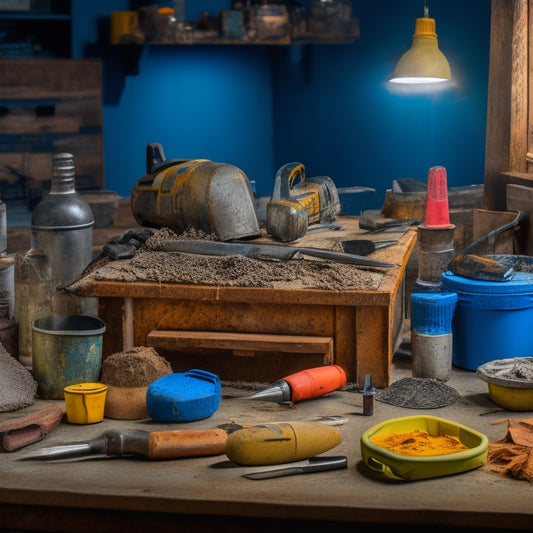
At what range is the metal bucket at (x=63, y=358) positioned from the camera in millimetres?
2152

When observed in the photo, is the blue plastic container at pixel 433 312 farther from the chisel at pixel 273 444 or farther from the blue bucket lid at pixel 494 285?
the chisel at pixel 273 444

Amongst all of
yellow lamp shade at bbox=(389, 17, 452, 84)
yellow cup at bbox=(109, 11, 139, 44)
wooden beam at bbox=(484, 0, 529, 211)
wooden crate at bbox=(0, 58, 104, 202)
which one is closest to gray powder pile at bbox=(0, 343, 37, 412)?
wooden beam at bbox=(484, 0, 529, 211)

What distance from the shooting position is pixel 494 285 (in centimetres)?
230

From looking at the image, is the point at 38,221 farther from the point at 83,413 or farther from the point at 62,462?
the point at 62,462

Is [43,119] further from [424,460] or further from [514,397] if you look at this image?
[424,460]

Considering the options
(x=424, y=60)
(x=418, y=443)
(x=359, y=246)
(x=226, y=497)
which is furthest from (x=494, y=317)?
(x=424, y=60)

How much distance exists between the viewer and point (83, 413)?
6.75 feet

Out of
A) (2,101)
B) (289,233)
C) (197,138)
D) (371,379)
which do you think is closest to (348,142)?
(197,138)

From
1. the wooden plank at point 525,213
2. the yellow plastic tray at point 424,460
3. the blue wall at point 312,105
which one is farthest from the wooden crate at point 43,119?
the yellow plastic tray at point 424,460

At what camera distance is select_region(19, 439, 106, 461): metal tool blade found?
1.84m

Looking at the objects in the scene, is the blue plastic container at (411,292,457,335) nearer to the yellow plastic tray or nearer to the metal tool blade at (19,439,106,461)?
the yellow plastic tray

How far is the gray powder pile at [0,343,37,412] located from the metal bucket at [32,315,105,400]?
3 centimetres

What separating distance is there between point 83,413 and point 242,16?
366cm

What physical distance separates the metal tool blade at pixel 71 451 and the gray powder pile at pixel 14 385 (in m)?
0.31
